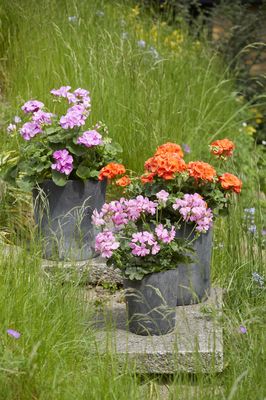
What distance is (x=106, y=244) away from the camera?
3697mm

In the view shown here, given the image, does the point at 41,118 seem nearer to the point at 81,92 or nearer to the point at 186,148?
the point at 81,92

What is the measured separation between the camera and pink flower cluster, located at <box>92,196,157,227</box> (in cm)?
387

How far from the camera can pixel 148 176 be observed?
4160 mm

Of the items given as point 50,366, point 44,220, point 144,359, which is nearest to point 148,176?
point 44,220

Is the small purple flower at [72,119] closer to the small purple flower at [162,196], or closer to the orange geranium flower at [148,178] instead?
the orange geranium flower at [148,178]

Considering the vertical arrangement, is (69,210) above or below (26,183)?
Result: below

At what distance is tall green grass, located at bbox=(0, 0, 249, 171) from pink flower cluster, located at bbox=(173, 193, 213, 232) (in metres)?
1.49

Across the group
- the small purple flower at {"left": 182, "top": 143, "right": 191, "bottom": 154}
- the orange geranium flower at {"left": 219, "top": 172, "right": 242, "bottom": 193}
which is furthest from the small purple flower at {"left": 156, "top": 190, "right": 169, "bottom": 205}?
the small purple flower at {"left": 182, "top": 143, "right": 191, "bottom": 154}

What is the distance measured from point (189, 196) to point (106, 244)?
49 centimetres

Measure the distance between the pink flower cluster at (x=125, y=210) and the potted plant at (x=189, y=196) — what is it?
0.27 ft

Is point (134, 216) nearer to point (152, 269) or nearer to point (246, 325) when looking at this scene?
point (152, 269)

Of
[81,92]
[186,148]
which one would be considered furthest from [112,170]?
[186,148]

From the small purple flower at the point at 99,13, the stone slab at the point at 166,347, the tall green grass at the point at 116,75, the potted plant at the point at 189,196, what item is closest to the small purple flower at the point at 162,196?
the potted plant at the point at 189,196

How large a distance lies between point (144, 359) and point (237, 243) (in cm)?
109
